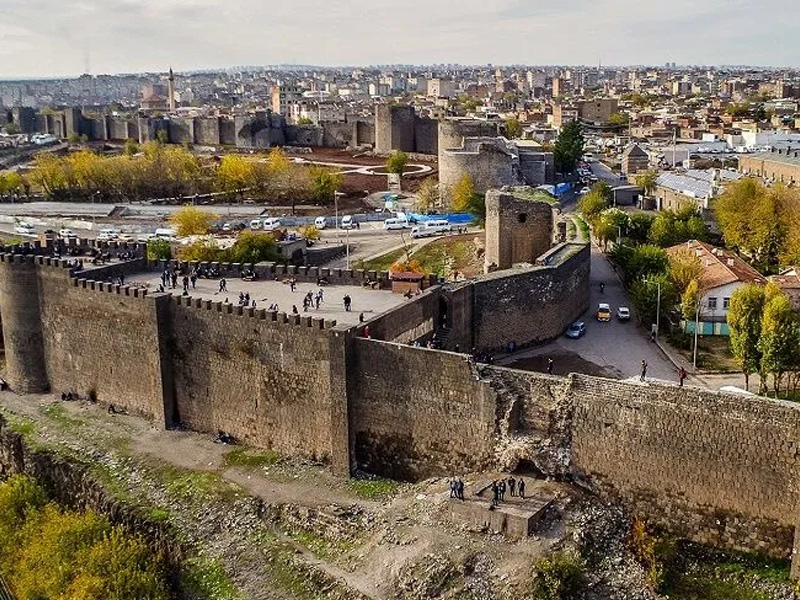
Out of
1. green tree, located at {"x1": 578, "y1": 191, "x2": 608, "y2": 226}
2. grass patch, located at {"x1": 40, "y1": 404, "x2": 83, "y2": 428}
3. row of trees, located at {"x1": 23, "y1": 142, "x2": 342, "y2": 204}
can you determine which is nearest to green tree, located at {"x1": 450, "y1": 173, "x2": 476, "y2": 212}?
green tree, located at {"x1": 578, "y1": 191, "x2": 608, "y2": 226}

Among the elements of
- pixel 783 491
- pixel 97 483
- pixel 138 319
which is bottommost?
pixel 97 483

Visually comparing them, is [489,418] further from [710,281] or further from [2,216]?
[2,216]

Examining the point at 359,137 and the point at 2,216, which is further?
the point at 359,137

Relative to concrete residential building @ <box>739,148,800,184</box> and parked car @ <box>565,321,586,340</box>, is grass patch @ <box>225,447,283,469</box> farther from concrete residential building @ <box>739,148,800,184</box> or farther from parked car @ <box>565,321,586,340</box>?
concrete residential building @ <box>739,148,800,184</box>

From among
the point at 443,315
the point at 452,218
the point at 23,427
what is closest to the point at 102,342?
the point at 23,427

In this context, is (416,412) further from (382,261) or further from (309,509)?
(382,261)

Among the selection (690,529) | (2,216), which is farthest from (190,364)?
(2,216)

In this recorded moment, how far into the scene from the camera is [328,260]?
4362 cm

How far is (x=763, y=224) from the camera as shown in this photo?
123 feet

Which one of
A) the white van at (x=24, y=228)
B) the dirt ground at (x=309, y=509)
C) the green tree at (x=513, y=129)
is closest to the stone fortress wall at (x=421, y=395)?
the dirt ground at (x=309, y=509)

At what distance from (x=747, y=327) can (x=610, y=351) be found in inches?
162

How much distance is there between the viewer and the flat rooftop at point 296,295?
22.3 meters

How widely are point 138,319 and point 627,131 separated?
7659 centimetres

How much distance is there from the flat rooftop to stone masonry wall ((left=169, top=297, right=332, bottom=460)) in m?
0.98
